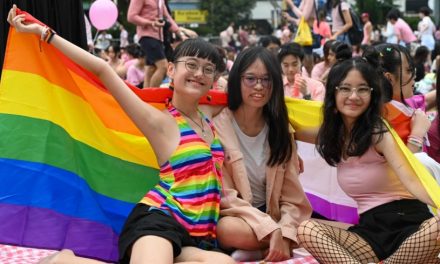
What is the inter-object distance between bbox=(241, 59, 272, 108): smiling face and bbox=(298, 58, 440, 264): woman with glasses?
351mm

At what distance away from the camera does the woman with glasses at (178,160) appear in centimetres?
329

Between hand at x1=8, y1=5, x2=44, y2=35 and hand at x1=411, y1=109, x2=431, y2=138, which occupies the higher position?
hand at x1=8, y1=5, x2=44, y2=35

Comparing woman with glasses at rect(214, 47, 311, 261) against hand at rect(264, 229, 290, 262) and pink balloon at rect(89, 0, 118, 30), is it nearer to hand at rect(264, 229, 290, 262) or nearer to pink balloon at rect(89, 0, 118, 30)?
hand at rect(264, 229, 290, 262)

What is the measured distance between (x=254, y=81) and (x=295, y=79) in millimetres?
2489

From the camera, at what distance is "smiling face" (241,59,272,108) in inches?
147

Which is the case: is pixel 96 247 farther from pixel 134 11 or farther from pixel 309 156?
pixel 134 11

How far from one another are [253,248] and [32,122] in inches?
55.9

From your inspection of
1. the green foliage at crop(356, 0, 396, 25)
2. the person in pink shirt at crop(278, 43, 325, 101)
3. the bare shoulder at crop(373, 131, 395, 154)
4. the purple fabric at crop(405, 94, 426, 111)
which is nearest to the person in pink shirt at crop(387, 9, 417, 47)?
the person in pink shirt at crop(278, 43, 325, 101)

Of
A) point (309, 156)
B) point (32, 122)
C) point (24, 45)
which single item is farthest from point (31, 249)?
point (309, 156)

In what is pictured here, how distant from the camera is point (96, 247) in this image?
3.74m

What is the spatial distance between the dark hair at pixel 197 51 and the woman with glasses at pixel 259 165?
233mm

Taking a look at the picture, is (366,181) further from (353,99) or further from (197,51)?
(197,51)

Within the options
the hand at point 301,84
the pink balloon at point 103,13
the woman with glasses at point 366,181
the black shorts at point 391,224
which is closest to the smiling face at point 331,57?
the hand at point 301,84

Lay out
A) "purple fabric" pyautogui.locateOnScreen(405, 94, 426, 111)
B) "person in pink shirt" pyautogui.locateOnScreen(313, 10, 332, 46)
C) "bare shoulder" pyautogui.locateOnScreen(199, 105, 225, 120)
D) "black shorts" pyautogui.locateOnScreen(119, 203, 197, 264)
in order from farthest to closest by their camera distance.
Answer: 1. "person in pink shirt" pyautogui.locateOnScreen(313, 10, 332, 46)
2. "purple fabric" pyautogui.locateOnScreen(405, 94, 426, 111)
3. "bare shoulder" pyautogui.locateOnScreen(199, 105, 225, 120)
4. "black shorts" pyautogui.locateOnScreen(119, 203, 197, 264)
